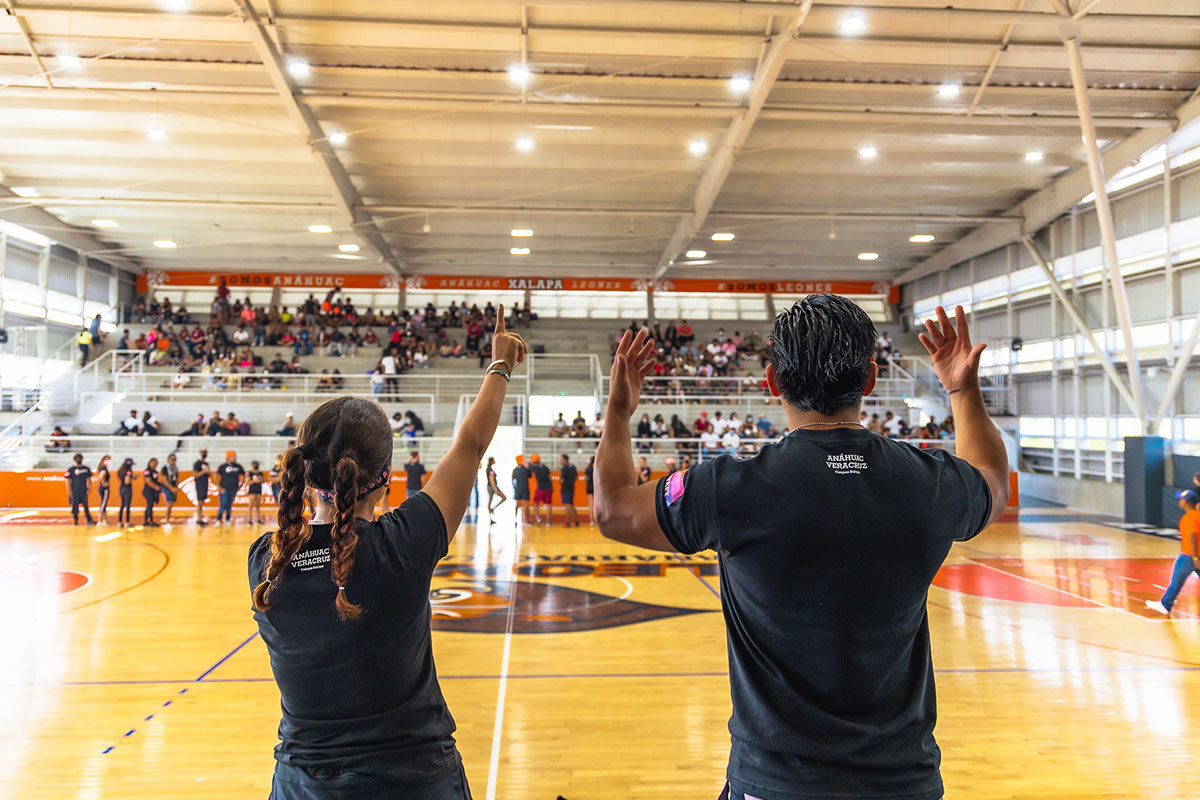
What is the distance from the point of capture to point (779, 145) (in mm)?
17281

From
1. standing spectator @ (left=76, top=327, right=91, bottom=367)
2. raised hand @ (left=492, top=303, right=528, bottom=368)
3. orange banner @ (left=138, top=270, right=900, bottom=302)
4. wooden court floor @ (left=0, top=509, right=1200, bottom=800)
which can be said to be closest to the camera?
raised hand @ (left=492, top=303, right=528, bottom=368)

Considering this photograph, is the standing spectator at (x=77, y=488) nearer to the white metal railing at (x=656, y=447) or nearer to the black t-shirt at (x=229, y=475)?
the black t-shirt at (x=229, y=475)

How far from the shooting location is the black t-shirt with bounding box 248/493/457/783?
5.62 feet

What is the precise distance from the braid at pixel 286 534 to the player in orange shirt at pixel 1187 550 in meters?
9.67

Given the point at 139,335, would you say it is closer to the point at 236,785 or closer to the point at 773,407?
the point at 773,407

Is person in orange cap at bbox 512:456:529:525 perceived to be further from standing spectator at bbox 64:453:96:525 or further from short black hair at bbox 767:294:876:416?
short black hair at bbox 767:294:876:416

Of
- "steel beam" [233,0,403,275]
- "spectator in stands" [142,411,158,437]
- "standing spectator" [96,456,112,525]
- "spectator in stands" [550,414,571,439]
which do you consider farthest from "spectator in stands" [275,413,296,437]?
"spectator in stands" [550,414,571,439]

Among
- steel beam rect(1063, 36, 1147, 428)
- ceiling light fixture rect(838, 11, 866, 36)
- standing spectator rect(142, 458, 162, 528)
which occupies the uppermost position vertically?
ceiling light fixture rect(838, 11, 866, 36)

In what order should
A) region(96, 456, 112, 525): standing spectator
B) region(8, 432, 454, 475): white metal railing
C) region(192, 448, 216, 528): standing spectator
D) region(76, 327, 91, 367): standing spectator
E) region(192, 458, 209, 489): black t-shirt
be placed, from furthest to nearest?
region(76, 327, 91, 367): standing spectator < region(8, 432, 454, 475): white metal railing < region(192, 458, 209, 489): black t-shirt < region(192, 448, 216, 528): standing spectator < region(96, 456, 112, 525): standing spectator

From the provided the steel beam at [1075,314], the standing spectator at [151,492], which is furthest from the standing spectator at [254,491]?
the steel beam at [1075,314]

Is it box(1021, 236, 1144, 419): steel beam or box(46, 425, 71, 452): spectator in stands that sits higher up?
box(1021, 236, 1144, 419): steel beam

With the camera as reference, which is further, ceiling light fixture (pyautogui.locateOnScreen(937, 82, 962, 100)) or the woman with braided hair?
ceiling light fixture (pyautogui.locateOnScreen(937, 82, 962, 100))

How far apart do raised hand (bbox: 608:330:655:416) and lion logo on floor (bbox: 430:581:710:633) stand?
6.43 meters

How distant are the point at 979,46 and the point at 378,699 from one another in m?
15.1
